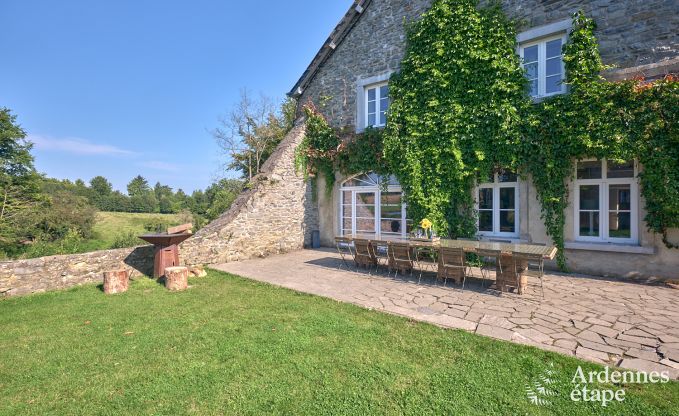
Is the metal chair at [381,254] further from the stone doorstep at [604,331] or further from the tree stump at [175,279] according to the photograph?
the tree stump at [175,279]

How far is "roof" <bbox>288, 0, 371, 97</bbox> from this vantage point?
1048 cm

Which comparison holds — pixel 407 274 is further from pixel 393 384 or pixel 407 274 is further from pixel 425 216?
pixel 393 384

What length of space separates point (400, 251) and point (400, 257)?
0.54ft

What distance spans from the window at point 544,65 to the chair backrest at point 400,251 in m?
4.87

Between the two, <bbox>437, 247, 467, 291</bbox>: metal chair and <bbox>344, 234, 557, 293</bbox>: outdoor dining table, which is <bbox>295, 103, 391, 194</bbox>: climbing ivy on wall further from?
<bbox>437, 247, 467, 291</bbox>: metal chair

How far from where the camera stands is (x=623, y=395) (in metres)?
2.75

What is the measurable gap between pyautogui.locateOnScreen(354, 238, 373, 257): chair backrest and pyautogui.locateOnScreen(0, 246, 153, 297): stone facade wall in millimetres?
5035

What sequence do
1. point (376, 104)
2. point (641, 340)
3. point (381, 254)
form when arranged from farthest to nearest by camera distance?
point (376, 104), point (381, 254), point (641, 340)

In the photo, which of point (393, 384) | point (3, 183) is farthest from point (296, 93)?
point (3, 183)

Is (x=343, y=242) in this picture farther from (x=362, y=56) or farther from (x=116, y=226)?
(x=116, y=226)

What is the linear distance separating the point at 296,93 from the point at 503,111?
7948 millimetres

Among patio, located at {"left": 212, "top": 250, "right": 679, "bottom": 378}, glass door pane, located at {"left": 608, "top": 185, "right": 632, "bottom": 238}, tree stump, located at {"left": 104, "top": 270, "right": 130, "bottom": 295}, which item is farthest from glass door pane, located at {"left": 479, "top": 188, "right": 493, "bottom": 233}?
tree stump, located at {"left": 104, "top": 270, "right": 130, "bottom": 295}

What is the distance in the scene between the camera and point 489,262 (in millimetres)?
7492

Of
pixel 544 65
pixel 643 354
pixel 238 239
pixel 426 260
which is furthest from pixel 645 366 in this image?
pixel 238 239
